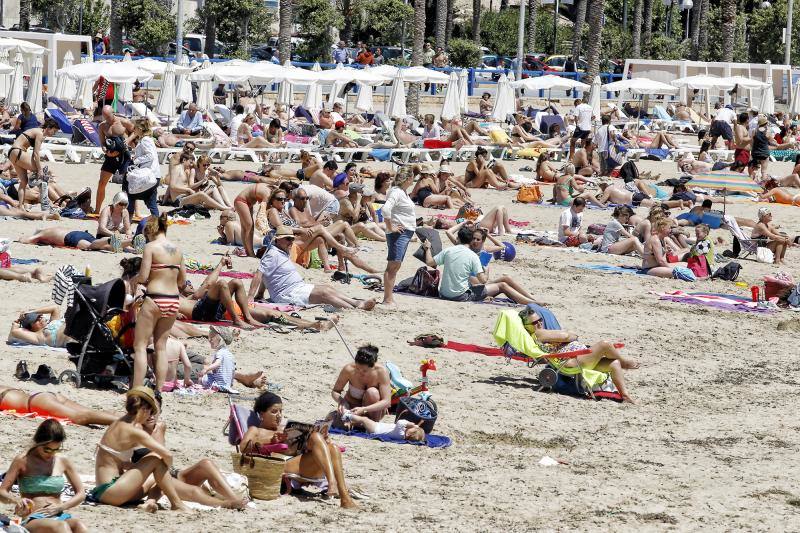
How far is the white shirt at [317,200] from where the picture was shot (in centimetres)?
1493

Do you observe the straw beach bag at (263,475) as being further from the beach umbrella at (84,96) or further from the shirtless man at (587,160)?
the beach umbrella at (84,96)

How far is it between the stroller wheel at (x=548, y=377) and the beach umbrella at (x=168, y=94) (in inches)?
697

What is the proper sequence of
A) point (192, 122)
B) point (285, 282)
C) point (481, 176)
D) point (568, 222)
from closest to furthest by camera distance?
point (285, 282) → point (568, 222) → point (481, 176) → point (192, 122)

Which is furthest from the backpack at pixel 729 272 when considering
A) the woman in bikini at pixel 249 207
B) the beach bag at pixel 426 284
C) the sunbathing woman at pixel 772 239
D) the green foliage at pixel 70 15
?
the green foliage at pixel 70 15

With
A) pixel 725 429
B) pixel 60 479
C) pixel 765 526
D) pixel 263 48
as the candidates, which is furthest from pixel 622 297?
pixel 263 48

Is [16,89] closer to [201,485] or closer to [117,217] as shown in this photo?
[117,217]

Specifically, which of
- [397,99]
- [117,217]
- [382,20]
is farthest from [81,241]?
[382,20]

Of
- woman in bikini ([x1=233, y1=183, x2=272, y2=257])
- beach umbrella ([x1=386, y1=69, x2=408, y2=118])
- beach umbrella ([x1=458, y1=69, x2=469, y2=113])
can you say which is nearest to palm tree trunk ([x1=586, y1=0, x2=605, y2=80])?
beach umbrella ([x1=458, y1=69, x2=469, y2=113])

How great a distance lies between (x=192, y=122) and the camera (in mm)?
24531

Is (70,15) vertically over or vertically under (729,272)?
over

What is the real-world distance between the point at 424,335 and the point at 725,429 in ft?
9.23

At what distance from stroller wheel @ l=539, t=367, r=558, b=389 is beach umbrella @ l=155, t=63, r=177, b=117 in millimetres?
17706

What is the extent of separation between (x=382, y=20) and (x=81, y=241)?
38973mm

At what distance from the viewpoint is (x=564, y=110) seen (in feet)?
137
